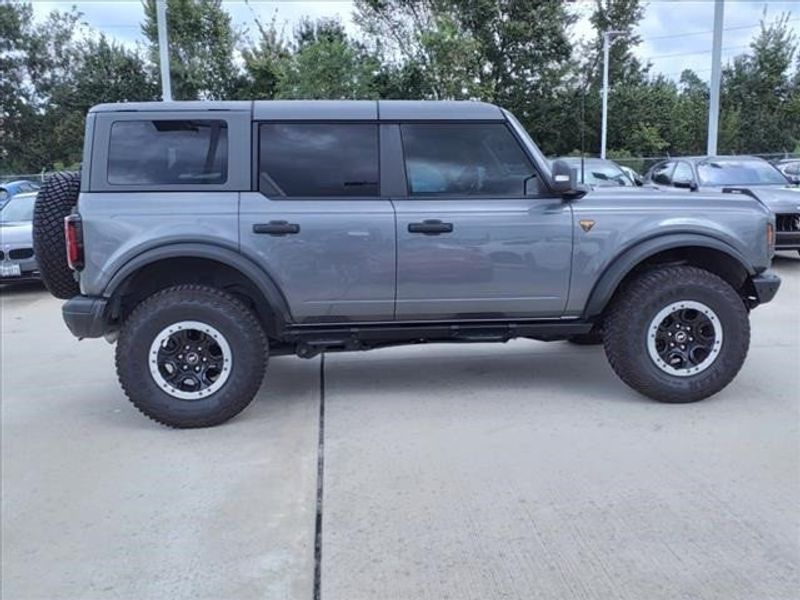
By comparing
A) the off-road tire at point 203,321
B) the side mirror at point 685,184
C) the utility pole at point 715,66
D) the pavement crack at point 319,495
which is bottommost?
the pavement crack at point 319,495

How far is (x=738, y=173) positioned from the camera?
11734 millimetres

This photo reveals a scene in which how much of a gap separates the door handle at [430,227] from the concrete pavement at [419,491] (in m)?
1.19

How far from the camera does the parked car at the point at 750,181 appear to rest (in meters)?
10.2

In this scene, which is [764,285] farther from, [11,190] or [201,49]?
[201,49]

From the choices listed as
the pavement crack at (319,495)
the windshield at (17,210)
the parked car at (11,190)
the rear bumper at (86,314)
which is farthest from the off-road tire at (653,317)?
the parked car at (11,190)

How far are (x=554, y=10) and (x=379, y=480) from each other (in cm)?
3538

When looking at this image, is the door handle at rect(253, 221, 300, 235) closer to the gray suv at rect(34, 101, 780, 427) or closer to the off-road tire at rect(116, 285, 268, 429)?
the gray suv at rect(34, 101, 780, 427)

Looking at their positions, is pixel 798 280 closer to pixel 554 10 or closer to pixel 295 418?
pixel 295 418

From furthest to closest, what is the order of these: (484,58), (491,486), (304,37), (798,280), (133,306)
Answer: (484,58) → (304,37) → (798,280) → (133,306) → (491,486)

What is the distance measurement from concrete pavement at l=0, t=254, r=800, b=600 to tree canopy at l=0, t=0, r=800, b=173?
24797 millimetres

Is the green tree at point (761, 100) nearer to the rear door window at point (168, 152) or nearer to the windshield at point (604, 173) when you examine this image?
the windshield at point (604, 173)

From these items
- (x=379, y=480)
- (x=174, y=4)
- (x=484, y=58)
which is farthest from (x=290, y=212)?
(x=484, y=58)

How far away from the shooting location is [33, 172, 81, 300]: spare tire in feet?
15.9

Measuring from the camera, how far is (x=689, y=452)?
4195 millimetres
